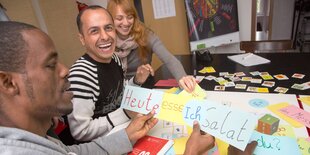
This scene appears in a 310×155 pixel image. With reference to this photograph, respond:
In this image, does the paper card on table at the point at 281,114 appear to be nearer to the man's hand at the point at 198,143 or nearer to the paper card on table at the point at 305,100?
the paper card on table at the point at 305,100

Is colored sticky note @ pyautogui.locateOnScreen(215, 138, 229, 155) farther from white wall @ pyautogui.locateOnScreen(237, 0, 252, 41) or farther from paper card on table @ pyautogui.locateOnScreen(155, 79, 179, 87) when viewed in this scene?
white wall @ pyautogui.locateOnScreen(237, 0, 252, 41)

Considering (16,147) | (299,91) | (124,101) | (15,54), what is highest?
(15,54)

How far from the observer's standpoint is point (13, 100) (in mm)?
594

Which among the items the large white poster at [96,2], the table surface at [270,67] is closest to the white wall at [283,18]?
the table surface at [270,67]

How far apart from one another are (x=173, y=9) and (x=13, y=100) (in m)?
2.50

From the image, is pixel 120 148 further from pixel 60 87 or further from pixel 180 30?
pixel 180 30

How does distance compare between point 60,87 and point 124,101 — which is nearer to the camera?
point 60,87

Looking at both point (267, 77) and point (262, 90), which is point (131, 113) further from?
point (267, 77)

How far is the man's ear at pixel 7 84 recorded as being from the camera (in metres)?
0.57

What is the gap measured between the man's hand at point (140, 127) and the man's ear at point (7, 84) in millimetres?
494

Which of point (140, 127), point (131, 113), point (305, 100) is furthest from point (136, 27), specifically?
point (305, 100)

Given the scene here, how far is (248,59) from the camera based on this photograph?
1.85m

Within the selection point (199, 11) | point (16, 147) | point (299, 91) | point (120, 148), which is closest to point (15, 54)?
point (16, 147)

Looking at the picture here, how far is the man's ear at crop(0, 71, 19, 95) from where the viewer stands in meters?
0.57
